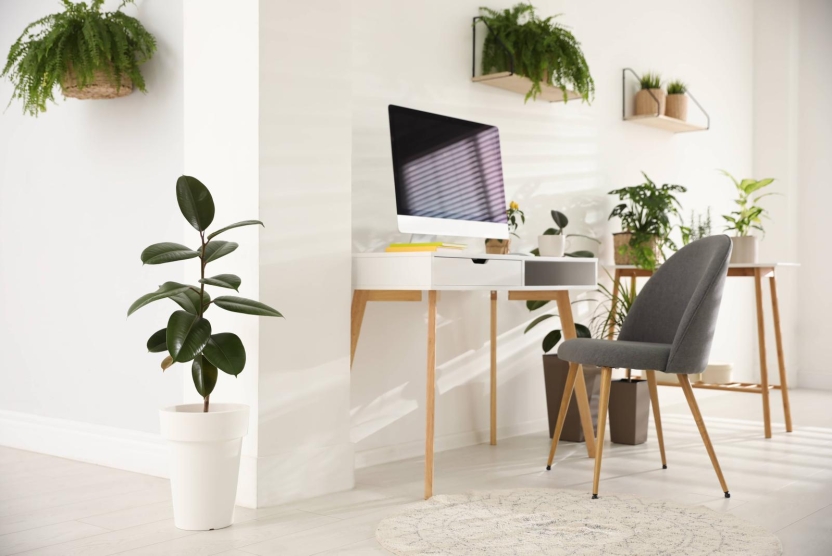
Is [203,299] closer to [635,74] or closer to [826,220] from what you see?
[635,74]

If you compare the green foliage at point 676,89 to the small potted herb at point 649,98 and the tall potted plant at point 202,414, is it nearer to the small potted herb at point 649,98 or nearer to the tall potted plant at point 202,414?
the small potted herb at point 649,98

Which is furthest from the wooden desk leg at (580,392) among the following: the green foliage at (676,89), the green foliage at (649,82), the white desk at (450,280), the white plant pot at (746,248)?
the green foliage at (676,89)

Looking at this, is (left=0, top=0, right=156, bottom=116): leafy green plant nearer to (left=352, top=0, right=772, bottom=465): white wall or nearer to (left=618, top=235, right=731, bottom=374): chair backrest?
(left=352, top=0, right=772, bottom=465): white wall

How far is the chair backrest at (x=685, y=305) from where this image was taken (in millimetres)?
2521

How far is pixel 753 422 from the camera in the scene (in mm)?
4137

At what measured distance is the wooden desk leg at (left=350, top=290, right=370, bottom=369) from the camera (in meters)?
2.80

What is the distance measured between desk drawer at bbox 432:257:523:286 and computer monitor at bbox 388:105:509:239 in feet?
0.90

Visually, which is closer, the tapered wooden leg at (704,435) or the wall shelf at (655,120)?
the tapered wooden leg at (704,435)

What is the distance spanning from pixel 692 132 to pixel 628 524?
142 inches

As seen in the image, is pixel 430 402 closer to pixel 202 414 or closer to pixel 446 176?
pixel 202 414

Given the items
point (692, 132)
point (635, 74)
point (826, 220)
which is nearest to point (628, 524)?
point (635, 74)

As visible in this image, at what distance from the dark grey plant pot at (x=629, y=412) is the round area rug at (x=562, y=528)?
0.98 metres

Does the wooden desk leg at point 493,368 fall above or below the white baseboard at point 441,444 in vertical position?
above

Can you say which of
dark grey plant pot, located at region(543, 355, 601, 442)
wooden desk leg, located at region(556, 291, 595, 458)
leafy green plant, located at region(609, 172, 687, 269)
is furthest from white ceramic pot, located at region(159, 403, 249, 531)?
leafy green plant, located at region(609, 172, 687, 269)
